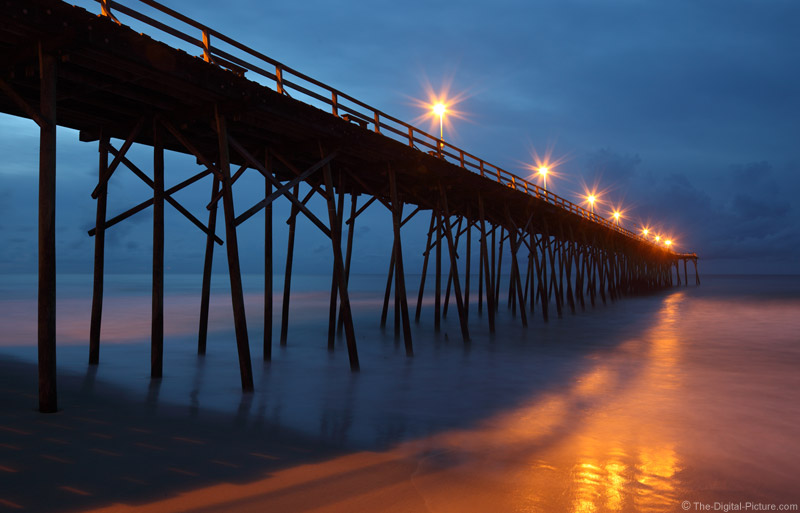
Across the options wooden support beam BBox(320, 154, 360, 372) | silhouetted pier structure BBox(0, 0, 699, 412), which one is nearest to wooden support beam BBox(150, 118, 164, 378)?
silhouetted pier structure BBox(0, 0, 699, 412)

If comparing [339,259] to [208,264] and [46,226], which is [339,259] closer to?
[208,264]

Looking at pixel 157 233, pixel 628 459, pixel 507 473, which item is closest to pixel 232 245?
pixel 157 233

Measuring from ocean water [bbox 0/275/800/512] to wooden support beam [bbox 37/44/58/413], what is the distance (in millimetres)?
1267

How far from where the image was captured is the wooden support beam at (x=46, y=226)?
5637 mm

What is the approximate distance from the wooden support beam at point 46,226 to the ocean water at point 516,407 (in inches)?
49.9

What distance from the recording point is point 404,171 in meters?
12.9

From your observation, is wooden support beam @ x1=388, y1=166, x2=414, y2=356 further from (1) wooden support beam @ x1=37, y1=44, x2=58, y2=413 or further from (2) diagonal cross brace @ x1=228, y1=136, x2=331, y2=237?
(1) wooden support beam @ x1=37, y1=44, x2=58, y2=413

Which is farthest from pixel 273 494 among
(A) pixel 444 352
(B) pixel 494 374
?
(A) pixel 444 352

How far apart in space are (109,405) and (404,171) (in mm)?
8429

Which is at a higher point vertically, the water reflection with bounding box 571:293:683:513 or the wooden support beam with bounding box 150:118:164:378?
A: the wooden support beam with bounding box 150:118:164:378

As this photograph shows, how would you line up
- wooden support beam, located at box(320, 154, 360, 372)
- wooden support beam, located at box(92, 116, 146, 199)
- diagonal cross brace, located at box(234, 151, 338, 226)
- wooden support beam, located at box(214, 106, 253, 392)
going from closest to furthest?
wooden support beam, located at box(214, 106, 253, 392)
diagonal cross brace, located at box(234, 151, 338, 226)
wooden support beam, located at box(92, 116, 146, 199)
wooden support beam, located at box(320, 154, 360, 372)

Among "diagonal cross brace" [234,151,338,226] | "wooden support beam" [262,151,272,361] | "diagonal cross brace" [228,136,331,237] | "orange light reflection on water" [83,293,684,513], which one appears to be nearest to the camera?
"orange light reflection on water" [83,293,684,513]

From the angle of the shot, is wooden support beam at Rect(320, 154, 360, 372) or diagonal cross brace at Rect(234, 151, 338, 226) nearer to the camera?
diagonal cross brace at Rect(234, 151, 338, 226)

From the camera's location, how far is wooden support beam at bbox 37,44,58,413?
564cm
